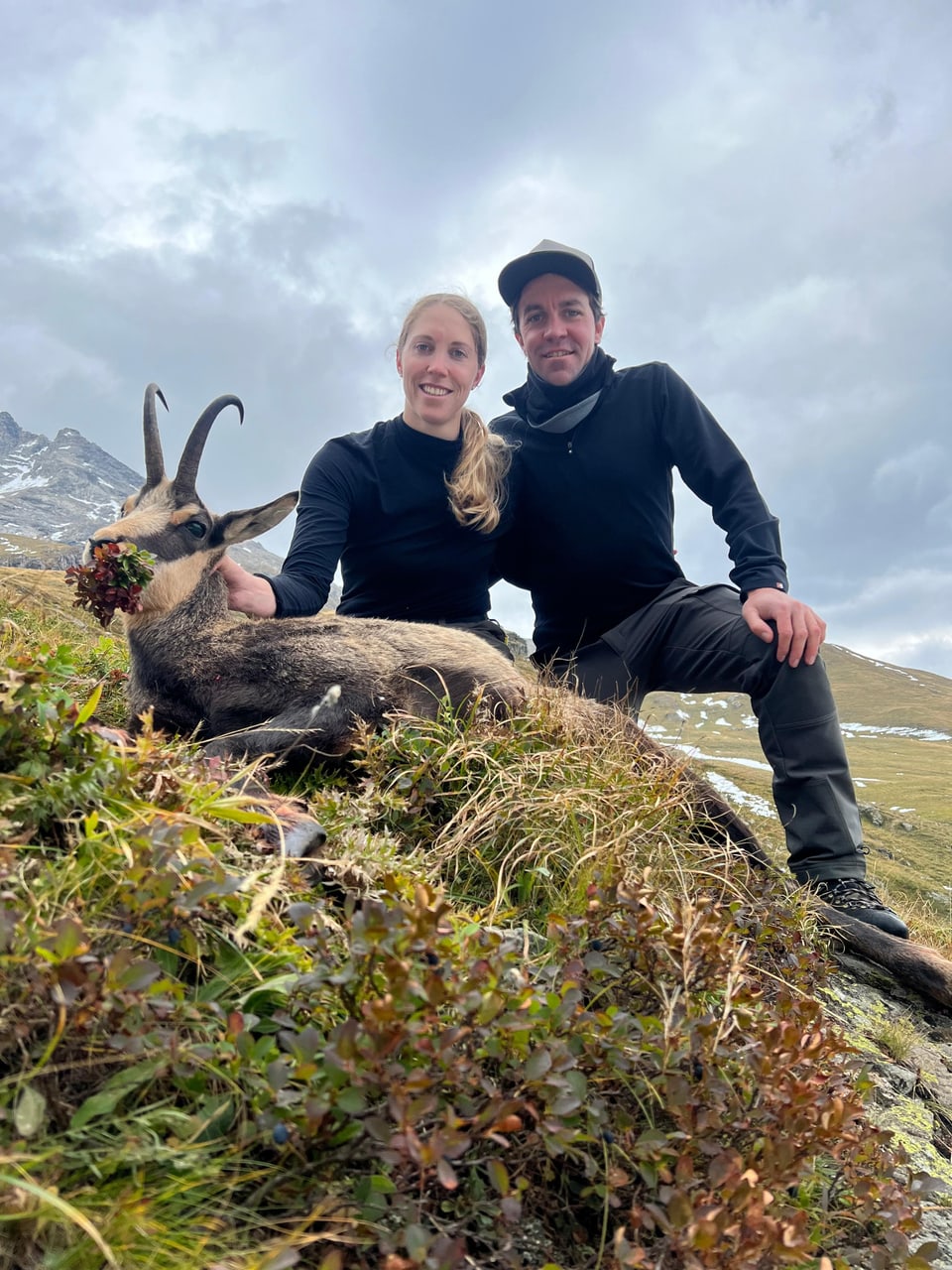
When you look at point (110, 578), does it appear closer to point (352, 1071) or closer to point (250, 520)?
point (250, 520)

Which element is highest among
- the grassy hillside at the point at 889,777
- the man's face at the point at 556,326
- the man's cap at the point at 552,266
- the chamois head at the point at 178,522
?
the man's cap at the point at 552,266

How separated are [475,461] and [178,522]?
2719 millimetres

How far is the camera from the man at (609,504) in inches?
277

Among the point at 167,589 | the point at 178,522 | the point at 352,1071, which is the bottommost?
the point at 352,1071

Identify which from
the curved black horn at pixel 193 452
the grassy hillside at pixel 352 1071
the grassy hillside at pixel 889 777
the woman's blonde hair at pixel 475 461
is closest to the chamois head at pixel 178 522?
the curved black horn at pixel 193 452

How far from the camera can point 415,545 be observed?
23.2ft

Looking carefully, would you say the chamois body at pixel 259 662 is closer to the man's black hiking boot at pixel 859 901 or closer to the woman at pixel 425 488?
the woman at pixel 425 488

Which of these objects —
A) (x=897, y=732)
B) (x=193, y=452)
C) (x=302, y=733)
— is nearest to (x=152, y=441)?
(x=193, y=452)

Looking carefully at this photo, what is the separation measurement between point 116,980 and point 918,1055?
14.5 feet

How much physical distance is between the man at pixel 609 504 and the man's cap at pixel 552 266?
0.01 metres

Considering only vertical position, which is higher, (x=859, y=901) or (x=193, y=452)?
(x=193, y=452)

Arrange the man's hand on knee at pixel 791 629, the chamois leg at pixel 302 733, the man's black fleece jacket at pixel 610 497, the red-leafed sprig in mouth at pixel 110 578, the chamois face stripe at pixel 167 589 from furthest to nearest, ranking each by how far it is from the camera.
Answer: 1. the man's black fleece jacket at pixel 610 497
2. the man's hand on knee at pixel 791 629
3. the chamois face stripe at pixel 167 589
4. the red-leafed sprig in mouth at pixel 110 578
5. the chamois leg at pixel 302 733

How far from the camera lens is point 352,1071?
1.60 meters

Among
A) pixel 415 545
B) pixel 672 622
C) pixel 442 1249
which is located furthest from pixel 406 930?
pixel 672 622
